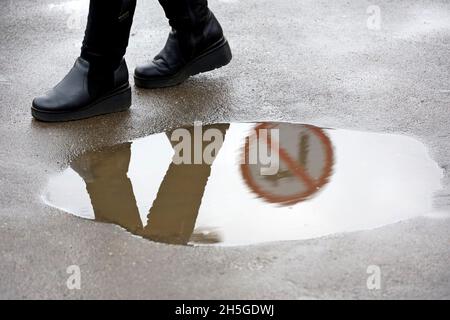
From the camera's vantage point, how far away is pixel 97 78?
192 inches

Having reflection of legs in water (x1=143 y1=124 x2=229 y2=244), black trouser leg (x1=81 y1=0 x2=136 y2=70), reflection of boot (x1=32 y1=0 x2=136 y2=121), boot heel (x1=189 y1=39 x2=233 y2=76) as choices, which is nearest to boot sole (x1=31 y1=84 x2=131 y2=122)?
reflection of boot (x1=32 y1=0 x2=136 y2=121)

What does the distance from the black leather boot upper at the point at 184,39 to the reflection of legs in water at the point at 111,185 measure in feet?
2.56

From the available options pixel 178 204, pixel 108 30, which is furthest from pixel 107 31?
pixel 178 204

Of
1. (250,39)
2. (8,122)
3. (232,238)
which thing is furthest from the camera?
(250,39)

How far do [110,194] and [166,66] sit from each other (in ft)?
4.37

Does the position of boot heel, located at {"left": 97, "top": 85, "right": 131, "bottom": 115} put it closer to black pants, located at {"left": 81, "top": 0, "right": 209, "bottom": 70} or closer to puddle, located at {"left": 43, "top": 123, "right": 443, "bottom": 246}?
black pants, located at {"left": 81, "top": 0, "right": 209, "bottom": 70}

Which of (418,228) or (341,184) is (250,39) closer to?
(341,184)

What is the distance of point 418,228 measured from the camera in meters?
3.76

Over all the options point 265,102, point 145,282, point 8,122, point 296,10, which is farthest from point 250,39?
point 145,282

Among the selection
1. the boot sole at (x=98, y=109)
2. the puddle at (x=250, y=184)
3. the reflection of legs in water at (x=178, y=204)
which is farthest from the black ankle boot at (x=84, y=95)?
the reflection of legs in water at (x=178, y=204)

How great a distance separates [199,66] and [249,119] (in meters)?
0.68

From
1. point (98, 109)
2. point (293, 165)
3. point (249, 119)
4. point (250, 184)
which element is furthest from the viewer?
point (98, 109)

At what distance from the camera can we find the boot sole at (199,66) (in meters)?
5.21

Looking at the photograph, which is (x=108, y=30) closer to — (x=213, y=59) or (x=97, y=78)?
(x=97, y=78)
